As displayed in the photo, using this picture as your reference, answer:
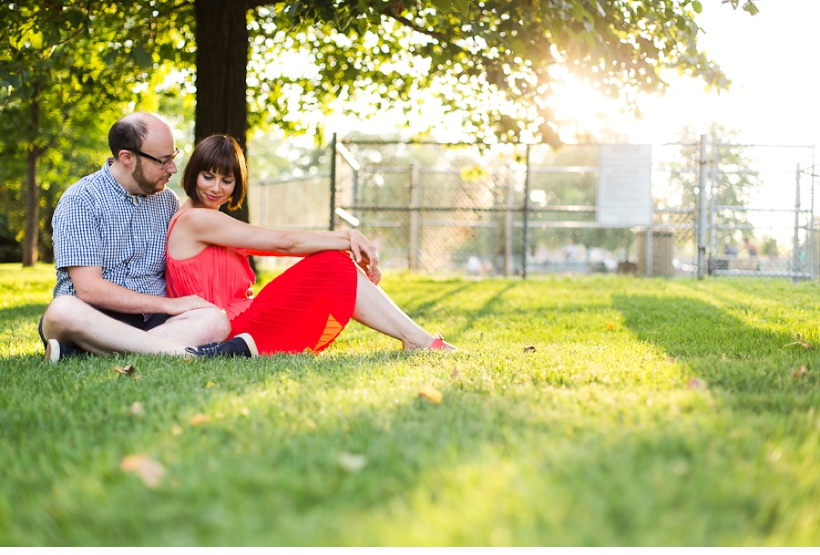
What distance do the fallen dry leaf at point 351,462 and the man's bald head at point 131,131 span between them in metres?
2.40

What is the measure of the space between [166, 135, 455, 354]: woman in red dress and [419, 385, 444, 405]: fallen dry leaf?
4.22 ft

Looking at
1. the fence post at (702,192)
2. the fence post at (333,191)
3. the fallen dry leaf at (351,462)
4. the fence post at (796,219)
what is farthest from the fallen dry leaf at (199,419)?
the fence post at (796,219)

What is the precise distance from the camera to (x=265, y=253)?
384 cm

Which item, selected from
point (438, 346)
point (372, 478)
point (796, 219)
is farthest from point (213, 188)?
point (796, 219)

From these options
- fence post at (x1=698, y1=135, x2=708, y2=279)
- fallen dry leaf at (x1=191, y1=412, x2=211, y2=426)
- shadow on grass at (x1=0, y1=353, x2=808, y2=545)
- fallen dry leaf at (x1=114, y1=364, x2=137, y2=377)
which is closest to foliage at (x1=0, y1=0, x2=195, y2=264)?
fallen dry leaf at (x1=114, y1=364, x2=137, y2=377)

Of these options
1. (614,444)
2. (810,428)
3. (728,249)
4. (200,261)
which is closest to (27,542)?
(614,444)

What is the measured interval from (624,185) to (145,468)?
1111 cm

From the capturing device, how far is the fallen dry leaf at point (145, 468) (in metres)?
1.59

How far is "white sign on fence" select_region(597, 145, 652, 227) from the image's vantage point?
464 inches

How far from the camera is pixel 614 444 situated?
5.95 ft

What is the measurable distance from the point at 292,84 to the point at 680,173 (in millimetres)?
6784

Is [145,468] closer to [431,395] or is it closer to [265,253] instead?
[431,395]

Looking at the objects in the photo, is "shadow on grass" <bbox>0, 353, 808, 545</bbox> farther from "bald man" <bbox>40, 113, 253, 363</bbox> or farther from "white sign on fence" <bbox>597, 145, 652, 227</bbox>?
"white sign on fence" <bbox>597, 145, 652, 227</bbox>

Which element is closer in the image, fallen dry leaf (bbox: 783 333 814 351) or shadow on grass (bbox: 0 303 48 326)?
fallen dry leaf (bbox: 783 333 814 351)
